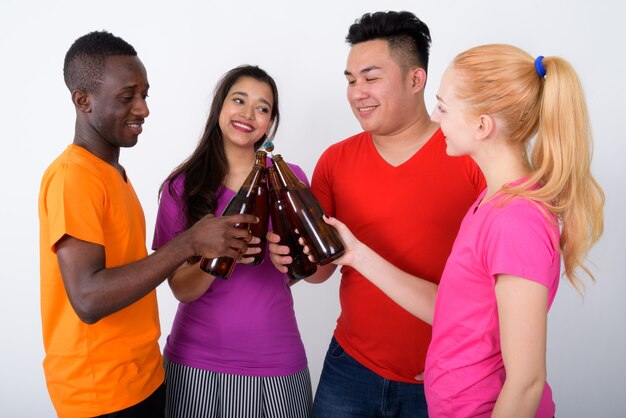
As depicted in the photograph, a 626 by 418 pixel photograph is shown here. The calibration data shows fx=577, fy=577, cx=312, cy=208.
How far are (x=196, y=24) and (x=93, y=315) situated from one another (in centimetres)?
161

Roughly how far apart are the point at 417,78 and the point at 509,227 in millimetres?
777

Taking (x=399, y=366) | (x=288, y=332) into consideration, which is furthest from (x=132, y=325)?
(x=399, y=366)

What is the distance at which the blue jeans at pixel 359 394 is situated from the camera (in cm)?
149

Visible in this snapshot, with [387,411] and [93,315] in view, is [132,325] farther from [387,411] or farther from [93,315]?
[387,411]

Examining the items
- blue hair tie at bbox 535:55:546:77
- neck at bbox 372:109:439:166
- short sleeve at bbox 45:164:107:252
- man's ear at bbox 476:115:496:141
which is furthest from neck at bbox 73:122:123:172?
blue hair tie at bbox 535:55:546:77

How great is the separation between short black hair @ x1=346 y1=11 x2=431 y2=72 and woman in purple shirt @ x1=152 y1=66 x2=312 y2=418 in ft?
1.21

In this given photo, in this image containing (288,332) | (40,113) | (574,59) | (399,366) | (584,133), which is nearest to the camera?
(584,133)

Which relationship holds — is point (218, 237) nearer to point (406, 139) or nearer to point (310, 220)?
point (310, 220)

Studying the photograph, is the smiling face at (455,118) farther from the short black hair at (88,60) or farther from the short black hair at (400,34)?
the short black hair at (88,60)

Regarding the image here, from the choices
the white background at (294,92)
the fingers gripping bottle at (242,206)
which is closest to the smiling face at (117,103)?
the fingers gripping bottle at (242,206)

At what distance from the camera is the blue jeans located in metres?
1.49

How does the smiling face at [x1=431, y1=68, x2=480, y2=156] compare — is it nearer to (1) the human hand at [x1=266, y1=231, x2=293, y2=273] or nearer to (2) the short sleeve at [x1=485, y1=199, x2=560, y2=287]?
(2) the short sleeve at [x1=485, y1=199, x2=560, y2=287]

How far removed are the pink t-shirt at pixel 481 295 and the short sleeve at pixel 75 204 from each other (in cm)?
72

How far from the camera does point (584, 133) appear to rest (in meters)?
1.04
